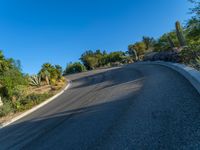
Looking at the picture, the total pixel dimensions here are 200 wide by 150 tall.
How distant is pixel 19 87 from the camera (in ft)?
70.8

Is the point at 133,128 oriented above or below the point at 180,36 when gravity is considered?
below

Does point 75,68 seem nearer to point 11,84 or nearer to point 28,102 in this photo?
point 11,84

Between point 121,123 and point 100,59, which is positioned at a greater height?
point 100,59

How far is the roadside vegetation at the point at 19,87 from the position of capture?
17670mm

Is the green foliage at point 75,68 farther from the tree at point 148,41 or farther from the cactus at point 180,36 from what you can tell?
the cactus at point 180,36

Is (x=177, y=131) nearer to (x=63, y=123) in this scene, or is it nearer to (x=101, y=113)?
(x=101, y=113)

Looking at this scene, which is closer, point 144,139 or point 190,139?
point 190,139

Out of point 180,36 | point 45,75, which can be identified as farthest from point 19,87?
point 180,36

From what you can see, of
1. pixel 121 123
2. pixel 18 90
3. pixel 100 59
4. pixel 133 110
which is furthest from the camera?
pixel 100 59

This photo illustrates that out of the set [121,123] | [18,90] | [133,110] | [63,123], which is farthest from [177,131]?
[18,90]

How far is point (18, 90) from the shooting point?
21.2 m

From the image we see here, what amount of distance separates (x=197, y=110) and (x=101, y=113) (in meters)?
3.71

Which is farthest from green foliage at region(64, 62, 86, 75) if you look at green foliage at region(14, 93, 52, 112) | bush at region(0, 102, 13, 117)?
bush at region(0, 102, 13, 117)

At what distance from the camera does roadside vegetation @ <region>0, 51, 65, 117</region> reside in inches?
696
